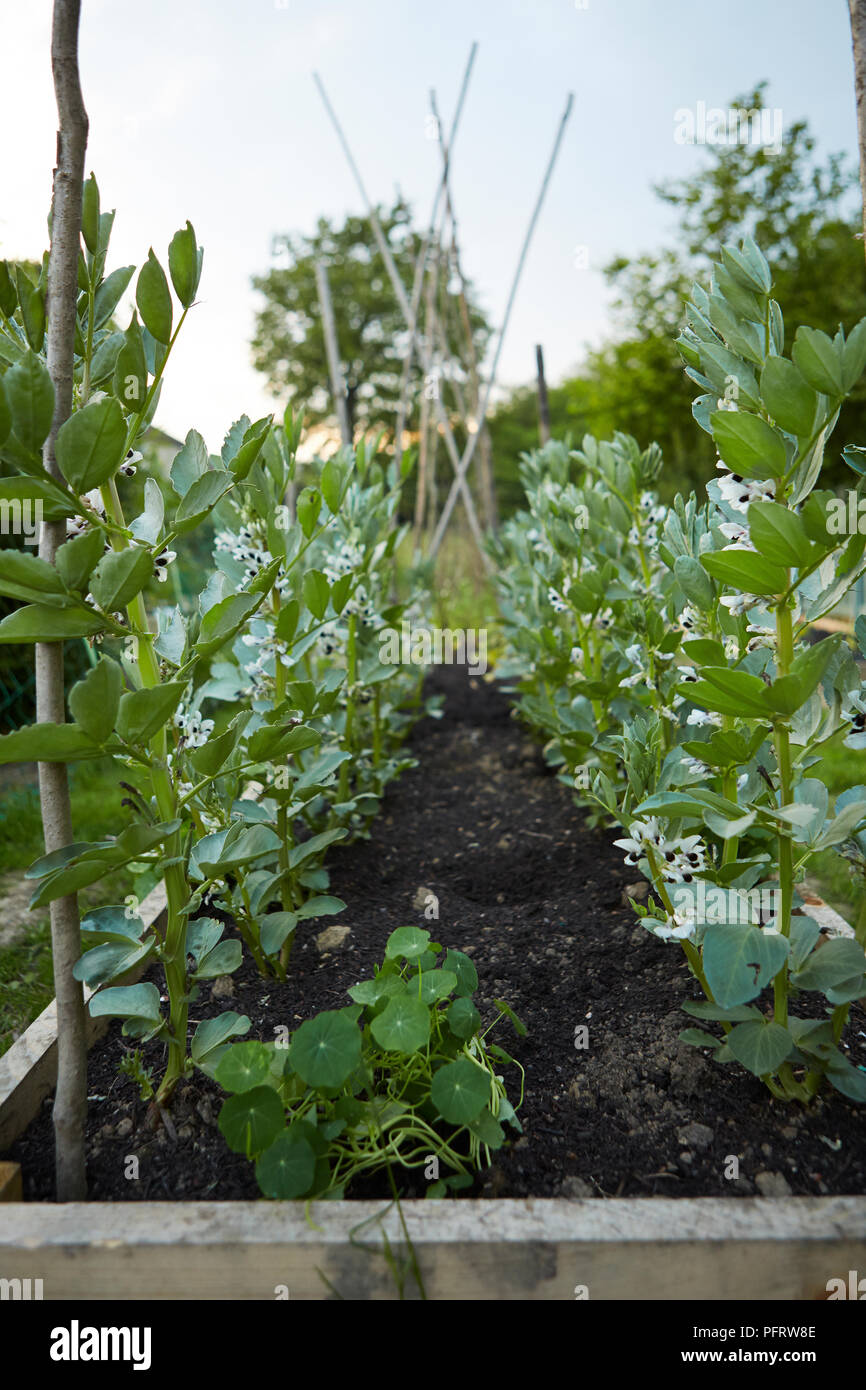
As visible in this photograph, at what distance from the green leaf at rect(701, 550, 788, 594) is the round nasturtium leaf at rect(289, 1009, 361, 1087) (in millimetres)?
749

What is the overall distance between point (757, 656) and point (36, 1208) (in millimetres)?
1215

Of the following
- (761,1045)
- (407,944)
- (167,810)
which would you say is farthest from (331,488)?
(761,1045)

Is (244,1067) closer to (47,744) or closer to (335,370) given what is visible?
(47,744)

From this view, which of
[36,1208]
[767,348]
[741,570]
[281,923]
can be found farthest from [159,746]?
[767,348]

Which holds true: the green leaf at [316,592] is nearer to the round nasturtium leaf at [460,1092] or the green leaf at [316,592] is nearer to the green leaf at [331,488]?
the green leaf at [331,488]

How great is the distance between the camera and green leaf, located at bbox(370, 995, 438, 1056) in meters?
1.14

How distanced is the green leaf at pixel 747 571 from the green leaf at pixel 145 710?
66 cm

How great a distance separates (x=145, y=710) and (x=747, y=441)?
79 centimetres

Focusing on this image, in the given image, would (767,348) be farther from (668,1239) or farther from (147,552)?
(668,1239)

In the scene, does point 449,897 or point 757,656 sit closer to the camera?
point 757,656

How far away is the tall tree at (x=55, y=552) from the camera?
1077mm

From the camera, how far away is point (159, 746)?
1237mm

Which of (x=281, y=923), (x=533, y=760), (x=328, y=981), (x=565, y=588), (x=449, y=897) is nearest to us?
(x=281, y=923)

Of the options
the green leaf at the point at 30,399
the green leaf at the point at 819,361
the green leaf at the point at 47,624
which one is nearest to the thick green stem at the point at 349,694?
the green leaf at the point at 47,624
